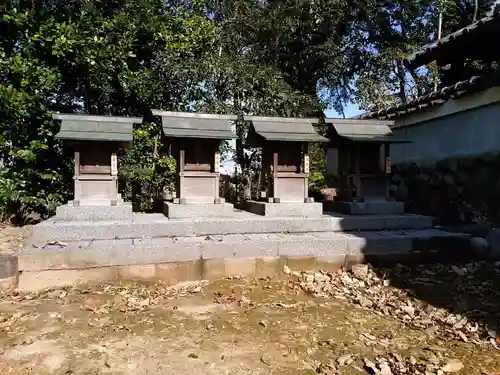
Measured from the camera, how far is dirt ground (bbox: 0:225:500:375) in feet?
12.4

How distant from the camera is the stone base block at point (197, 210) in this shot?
7872 mm

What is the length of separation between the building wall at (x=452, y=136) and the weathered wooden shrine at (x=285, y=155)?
300 cm

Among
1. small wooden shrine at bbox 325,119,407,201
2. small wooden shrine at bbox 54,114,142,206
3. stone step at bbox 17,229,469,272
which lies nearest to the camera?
stone step at bbox 17,229,469,272

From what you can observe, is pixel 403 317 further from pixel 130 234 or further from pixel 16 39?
pixel 16 39

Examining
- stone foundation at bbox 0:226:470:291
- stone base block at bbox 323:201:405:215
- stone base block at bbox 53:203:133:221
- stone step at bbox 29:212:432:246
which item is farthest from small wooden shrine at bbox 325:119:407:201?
stone base block at bbox 53:203:133:221

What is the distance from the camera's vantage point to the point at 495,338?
14.0ft

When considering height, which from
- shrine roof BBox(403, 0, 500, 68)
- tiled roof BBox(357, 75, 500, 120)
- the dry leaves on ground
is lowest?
the dry leaves on ground

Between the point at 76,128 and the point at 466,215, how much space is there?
8.16m

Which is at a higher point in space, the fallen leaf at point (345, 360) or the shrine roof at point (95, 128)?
the shrine roof at point (95, 128)

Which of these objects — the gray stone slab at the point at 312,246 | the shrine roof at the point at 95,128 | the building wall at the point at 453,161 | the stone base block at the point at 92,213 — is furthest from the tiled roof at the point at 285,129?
the stone base block at the point at 92,213

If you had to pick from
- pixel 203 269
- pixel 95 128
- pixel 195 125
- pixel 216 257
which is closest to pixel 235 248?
pixel 216 257

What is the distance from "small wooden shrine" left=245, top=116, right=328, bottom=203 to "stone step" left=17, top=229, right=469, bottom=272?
142 centimetres

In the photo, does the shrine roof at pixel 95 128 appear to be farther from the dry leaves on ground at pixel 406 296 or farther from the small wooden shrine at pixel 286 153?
the dry leaves on ground at pixel 406 296

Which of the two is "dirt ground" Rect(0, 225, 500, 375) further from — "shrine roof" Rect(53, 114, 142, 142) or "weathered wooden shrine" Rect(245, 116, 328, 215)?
"shrine roof" Rect(53, 114, 142, 142)
